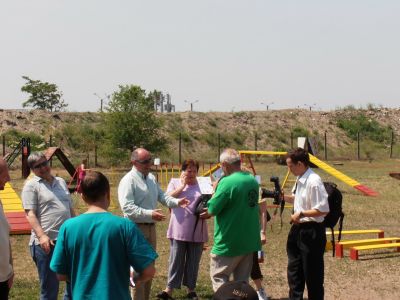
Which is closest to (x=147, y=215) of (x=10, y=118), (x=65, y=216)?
(x=65, y=216)

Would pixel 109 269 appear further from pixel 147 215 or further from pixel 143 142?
pixel 143 142

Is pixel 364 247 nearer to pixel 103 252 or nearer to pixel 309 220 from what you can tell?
pixel 309 220

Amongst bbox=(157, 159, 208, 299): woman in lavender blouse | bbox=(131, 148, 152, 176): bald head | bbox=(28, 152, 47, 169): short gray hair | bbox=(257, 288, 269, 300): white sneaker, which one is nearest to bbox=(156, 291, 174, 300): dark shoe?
bbox=(157, 159, 208, 299): woman in lavender blouse

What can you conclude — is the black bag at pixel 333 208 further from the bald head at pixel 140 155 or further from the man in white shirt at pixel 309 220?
the bald head at pixel 140 155

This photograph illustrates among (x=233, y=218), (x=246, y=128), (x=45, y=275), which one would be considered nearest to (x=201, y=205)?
(x=233, y=218)

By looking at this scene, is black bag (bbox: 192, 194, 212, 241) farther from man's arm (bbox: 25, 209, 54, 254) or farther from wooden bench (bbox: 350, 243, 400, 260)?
wooden bench (bbox: 350, 243, 400, 260)

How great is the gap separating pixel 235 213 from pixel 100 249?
2280 mm

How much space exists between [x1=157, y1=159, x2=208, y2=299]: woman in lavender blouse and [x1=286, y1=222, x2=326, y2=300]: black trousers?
1.23m

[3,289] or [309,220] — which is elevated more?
[309,220]

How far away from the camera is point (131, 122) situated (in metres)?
34.7

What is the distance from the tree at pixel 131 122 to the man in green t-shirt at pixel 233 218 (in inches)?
1116

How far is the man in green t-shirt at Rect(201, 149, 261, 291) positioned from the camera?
18.6 feet

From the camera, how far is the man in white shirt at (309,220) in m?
6.08

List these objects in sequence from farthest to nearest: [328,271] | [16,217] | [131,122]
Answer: [131,122], [16,217], [328,271]
